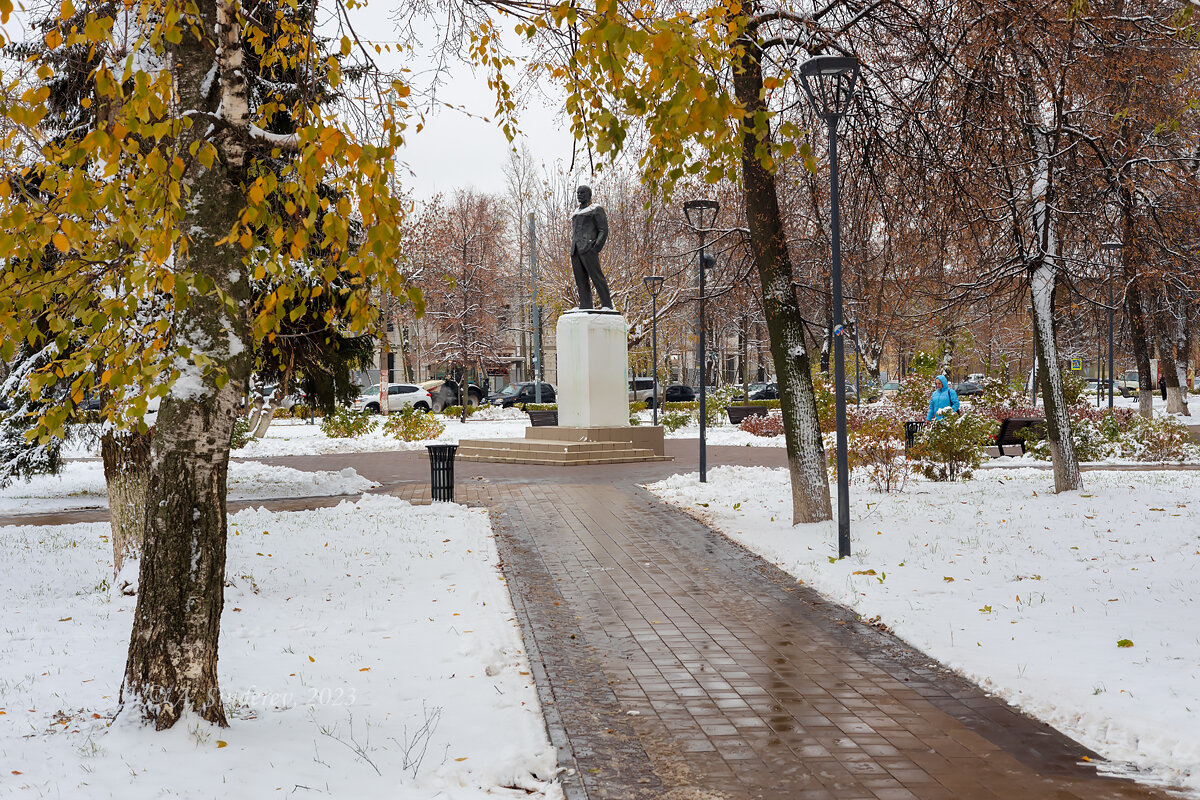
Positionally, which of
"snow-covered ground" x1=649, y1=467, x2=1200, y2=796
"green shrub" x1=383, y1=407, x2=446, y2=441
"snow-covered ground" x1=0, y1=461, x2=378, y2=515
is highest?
"green shrub" x1=383, y1=407, x2=446, y2=441

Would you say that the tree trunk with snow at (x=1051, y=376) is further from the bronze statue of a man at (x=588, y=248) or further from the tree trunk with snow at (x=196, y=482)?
the bronze statue of a man at (x=588, y=248)

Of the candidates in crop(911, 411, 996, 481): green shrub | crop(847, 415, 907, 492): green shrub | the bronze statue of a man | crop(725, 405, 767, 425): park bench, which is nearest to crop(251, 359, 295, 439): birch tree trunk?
the bronze statue of a man

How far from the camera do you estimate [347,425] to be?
2656 centimetres

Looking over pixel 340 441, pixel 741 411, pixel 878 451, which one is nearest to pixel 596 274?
pixel 340 441

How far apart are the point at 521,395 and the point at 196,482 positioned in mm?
44144

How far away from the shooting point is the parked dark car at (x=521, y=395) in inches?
1895

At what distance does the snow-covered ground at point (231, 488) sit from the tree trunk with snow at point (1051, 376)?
10.6 meters

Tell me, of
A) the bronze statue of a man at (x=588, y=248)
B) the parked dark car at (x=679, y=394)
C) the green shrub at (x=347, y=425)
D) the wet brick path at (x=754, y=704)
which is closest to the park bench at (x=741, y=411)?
the bronze statue of a man at (x=588, y=248)

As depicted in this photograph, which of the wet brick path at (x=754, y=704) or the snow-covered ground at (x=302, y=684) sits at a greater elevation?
the snow-covered ground at (x=302, y=684)

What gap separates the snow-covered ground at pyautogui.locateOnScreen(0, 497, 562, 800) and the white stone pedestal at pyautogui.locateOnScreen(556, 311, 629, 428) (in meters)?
12.0

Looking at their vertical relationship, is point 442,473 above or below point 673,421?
below

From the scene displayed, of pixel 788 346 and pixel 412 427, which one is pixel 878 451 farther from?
pixel 412 427

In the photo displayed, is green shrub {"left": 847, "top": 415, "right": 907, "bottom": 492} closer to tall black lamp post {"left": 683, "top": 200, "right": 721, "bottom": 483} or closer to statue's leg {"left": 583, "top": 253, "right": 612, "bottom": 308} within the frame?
tall black lamp post {"left": 683, "top": 200, "right": 721, "bottom": 483}

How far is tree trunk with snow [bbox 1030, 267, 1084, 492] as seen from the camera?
1224cm
